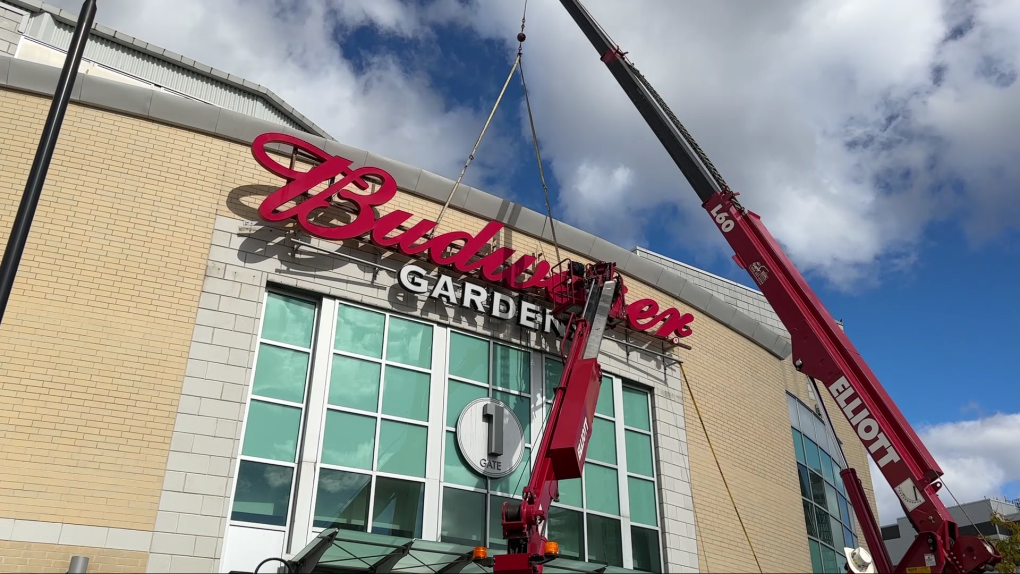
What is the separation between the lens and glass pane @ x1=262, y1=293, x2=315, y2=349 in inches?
580

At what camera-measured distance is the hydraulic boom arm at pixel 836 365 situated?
12594mm

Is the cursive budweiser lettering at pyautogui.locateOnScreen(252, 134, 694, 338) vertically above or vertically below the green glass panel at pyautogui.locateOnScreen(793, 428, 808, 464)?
above

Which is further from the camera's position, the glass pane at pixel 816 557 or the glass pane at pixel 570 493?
the glass pane at pixel 816 557

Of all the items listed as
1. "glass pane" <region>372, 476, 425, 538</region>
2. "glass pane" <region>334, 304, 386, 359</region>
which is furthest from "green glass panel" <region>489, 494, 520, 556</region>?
"glass pane" <region>334, 304, 386, 359</region>

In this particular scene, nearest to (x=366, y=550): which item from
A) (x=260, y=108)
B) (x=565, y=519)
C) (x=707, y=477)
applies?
(x=565, y=519)

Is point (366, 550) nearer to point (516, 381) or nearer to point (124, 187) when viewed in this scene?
Answer: point (516, 381)

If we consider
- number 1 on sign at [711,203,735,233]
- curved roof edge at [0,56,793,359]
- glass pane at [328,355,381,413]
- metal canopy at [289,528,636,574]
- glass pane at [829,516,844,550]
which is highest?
curved roof edge at [0,56,793,359]

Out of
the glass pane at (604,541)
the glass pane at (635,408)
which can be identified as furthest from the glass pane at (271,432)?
the glass pane at (635,408)

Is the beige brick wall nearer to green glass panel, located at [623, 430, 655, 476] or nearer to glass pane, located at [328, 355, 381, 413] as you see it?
glass pane, located at [328, 355, 381, 413]

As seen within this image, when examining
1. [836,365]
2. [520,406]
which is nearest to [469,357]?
[520,406]

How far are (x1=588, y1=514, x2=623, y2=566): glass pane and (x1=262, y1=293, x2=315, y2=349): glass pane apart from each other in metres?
6.87

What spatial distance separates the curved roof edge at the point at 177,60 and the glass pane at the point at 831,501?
19.7 metres

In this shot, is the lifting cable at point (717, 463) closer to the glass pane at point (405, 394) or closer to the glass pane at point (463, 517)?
the glass pane at point (463, 517)

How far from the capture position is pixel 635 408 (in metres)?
18.8
